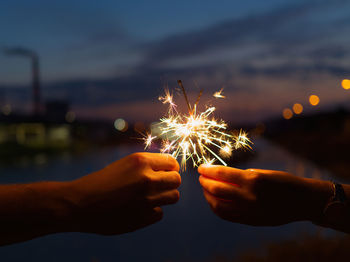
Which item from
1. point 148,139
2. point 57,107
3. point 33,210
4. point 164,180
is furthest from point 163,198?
point 57,107

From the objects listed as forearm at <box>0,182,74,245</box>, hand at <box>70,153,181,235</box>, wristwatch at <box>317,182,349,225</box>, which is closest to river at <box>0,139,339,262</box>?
wristwatch at <box>317,182,349,225</box>

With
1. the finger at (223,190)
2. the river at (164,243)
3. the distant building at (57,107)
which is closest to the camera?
the finger at (223,190)

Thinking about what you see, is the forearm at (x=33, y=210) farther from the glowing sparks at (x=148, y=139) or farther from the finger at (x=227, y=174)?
A: the finger at (x=227, y=174)

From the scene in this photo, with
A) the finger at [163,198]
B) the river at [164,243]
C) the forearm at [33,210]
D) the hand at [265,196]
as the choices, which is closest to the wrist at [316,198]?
the hand at [265,196]

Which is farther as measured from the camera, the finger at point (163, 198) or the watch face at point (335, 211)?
the watch face at point (335, 211)

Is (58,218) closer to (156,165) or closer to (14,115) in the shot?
(156,165)

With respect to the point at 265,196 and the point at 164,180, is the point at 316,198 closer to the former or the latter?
the point at 265,196

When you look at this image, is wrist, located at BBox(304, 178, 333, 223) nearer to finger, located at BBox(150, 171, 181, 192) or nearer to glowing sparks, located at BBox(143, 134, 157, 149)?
finger, located at BBox(150, 171, 181, 192)
